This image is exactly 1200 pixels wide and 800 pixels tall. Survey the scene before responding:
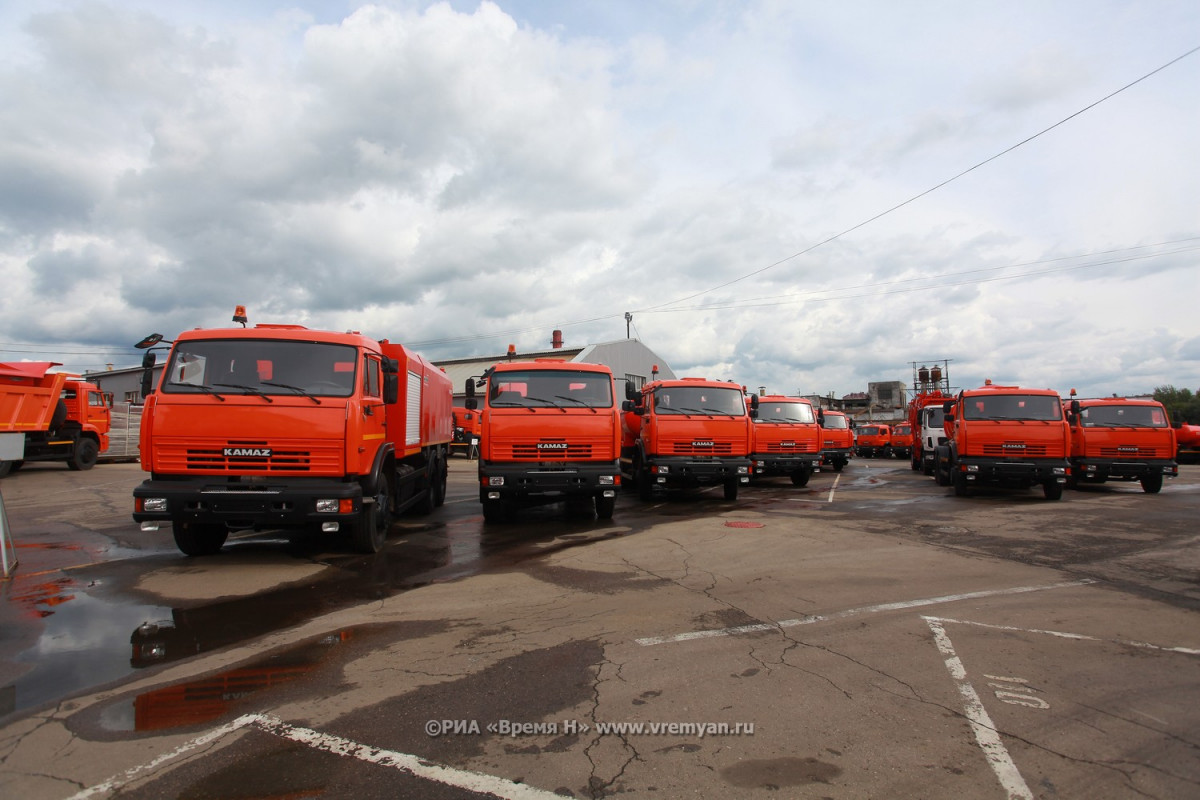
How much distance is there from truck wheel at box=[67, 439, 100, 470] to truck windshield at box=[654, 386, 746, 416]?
19.2 m

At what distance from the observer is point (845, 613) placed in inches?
218

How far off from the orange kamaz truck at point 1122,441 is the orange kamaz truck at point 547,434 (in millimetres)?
11203

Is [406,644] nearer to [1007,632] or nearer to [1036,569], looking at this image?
[1007,632]

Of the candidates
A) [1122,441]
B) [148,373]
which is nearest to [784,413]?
[1122,441]

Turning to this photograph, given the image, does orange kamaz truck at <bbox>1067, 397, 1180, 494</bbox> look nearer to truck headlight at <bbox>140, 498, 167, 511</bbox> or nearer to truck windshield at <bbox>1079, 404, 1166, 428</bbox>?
truck windshield at <bbox>1079, 404, 1166, 428</bbox>

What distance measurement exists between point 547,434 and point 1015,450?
997cm

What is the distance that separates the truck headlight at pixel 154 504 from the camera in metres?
6.70

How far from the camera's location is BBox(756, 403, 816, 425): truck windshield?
700 inches

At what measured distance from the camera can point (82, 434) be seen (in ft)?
68.6

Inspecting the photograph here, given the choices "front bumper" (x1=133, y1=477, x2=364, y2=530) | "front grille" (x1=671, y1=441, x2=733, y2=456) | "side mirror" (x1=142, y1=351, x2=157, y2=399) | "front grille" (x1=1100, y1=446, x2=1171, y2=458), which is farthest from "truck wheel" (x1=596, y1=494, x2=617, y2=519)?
"front grille" (x1=1100, y1=446, x2=1171, y2=458)

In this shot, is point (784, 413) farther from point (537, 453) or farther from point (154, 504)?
point (154, 504)

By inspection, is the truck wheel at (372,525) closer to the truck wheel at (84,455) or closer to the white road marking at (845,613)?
the white road marking at (845,613)

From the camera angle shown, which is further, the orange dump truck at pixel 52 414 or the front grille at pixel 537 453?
the orange dump truck at pixel 52 414

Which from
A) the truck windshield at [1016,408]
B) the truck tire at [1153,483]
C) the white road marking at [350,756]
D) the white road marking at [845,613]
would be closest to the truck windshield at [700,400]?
the truck windshield at [1016,408]
